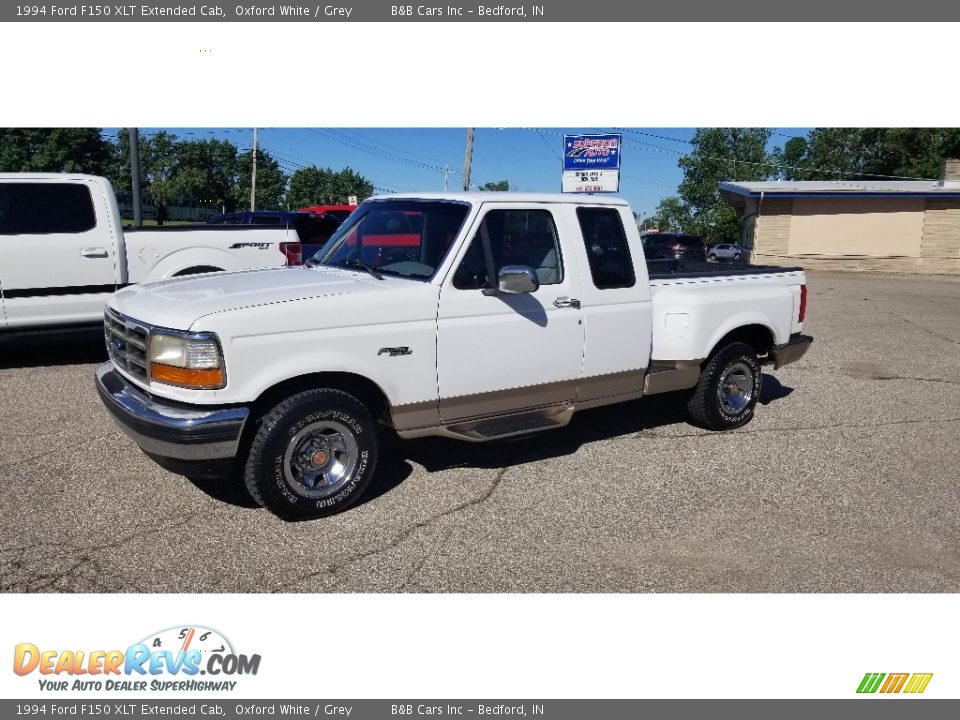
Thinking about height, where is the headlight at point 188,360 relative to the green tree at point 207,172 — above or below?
below

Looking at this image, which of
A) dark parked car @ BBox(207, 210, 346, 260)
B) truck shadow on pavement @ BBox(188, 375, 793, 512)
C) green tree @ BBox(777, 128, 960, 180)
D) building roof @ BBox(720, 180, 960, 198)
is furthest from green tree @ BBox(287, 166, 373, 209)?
truck shadow on pavement @ BBox(188, 375, 793, 512)

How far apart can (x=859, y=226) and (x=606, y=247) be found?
3219 centimetres

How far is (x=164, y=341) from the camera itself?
164 inches

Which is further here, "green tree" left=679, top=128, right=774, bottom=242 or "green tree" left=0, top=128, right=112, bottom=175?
"green tree" left=679, top=128, right=774, bottom=242

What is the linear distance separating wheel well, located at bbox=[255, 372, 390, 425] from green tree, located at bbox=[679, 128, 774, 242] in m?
85.1

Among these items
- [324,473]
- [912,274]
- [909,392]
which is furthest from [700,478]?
[912,274]

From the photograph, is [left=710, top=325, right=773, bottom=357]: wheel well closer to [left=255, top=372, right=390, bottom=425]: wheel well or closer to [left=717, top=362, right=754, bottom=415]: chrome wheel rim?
[left=717, top=362, right=754, bottom=415]: chrome wheel rim

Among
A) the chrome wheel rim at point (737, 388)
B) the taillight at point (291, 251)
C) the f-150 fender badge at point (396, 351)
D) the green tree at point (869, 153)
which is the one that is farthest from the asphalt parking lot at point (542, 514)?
the green tree at point (869, 153)

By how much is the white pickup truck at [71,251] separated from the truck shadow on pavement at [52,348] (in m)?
0.10

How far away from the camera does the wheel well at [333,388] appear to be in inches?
172

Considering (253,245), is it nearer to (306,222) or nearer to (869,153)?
(306,222)

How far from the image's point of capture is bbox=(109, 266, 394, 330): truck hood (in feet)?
13.8

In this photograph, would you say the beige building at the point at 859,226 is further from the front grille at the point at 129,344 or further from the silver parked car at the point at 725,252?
the front grille at the point at 129,344

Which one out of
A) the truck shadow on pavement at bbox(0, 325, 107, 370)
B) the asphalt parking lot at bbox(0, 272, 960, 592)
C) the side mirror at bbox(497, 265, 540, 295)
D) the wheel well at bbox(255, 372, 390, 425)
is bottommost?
the asphalt parking lot at bbox(0, 272, 960, 592)
